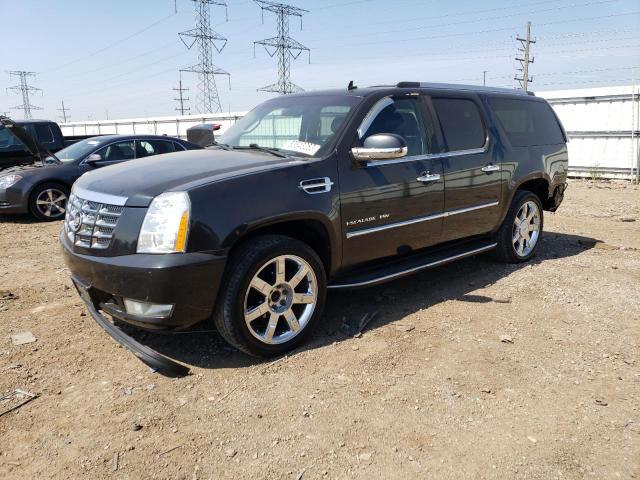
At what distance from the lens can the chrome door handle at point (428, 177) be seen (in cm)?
432

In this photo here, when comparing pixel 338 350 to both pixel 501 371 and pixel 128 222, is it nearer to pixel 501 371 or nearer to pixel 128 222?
pixel 501 371

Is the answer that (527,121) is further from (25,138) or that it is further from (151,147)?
(25,138)

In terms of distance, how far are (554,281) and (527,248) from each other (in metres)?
0.82

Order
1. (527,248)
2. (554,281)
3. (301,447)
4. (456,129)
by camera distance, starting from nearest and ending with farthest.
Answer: (301,447) → (456,129) → (554,281) → (527,248)

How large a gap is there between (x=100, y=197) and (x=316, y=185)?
Result: 4.70 ft

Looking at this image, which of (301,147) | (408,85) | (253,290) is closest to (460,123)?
(408,85)

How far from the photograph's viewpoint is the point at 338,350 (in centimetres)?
366

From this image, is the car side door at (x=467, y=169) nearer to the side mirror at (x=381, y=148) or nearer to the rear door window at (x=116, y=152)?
the side mirror at (x=381, y=148)

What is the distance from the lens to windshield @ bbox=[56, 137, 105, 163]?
909cm

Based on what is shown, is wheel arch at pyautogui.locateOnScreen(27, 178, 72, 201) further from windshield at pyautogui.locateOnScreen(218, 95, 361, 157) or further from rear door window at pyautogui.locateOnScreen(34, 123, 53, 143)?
windshield at pyautogui.locateOnScreen(218, 95, 361, 157)

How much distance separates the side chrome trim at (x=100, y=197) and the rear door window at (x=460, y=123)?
113 inches

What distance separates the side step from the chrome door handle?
68 centimetres

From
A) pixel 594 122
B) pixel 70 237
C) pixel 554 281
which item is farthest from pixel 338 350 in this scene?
pixel 594 122

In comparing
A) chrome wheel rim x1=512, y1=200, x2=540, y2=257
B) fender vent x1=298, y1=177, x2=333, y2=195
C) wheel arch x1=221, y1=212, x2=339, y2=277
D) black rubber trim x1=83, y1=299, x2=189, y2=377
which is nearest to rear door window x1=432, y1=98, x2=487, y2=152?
chrome wheel rim x1=512, y1=200, x2=540, y2=257
